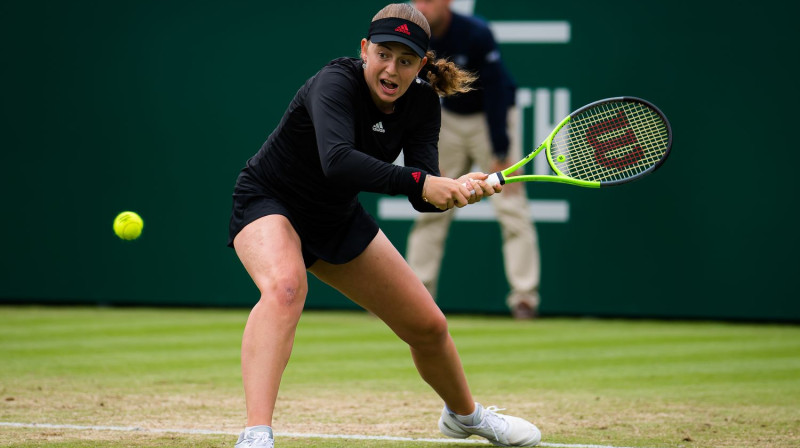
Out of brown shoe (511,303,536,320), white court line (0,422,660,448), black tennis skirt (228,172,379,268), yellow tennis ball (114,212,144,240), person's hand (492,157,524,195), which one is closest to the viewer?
black tennis skirt (228,172,379,268)

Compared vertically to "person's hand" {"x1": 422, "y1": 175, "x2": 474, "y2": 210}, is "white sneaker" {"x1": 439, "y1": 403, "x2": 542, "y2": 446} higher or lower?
lower

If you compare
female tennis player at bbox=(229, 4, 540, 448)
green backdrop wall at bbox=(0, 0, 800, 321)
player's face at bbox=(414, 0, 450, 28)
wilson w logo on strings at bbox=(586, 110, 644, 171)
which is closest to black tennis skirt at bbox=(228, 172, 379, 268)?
female tennis player at bbox=(229, 4, 540, 448)

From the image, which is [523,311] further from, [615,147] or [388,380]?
[615,147]

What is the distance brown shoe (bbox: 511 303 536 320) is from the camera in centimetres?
975

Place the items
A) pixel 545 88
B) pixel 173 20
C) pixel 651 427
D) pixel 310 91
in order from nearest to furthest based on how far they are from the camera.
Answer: pixel 310 91, pixel 651 427, pixel 545 88, pixel 173 20

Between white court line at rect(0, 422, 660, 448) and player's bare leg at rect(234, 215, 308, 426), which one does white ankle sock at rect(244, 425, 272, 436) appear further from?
white court line at rect(0, 422, 660, 448)

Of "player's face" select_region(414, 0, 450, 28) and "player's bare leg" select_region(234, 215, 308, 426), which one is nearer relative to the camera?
"player's bare leg" select_region(234, 215, 308, 426)

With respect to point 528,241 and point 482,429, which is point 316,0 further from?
point 482,429

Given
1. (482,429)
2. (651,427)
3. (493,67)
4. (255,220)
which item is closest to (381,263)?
(255,220)

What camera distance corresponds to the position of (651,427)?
5027mm

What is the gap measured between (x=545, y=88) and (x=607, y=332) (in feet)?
7.24

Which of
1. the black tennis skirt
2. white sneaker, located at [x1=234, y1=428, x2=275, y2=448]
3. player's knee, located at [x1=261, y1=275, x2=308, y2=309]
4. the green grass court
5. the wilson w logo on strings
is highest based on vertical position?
the wilson w logo on strings

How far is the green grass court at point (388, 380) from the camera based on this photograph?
193 inches

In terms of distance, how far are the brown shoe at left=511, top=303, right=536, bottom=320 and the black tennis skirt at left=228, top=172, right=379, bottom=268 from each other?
5587 millimetres
